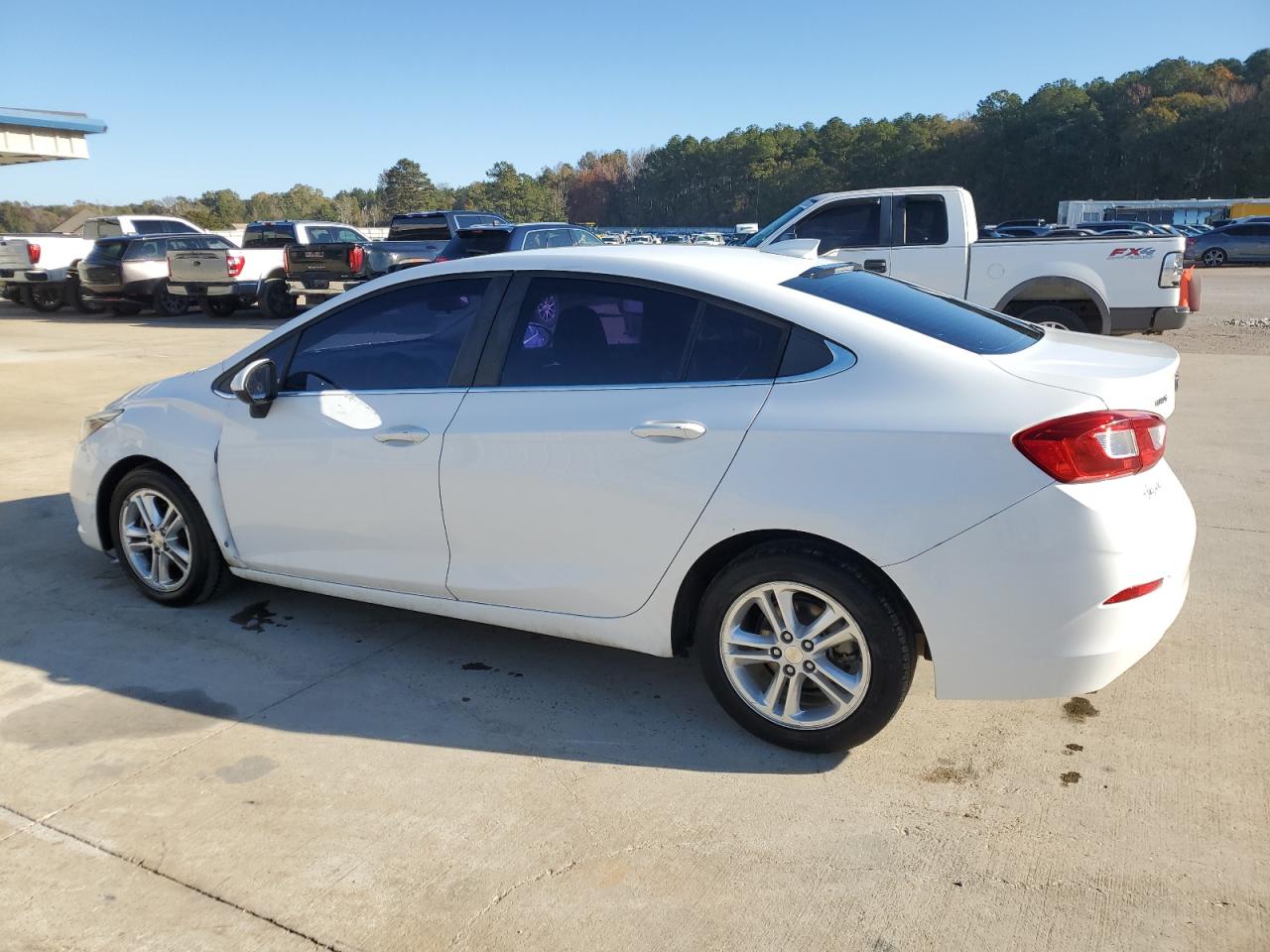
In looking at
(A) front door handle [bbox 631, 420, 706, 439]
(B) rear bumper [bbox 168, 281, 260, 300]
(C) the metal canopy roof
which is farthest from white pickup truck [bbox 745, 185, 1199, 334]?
(C) the metal canopy roof

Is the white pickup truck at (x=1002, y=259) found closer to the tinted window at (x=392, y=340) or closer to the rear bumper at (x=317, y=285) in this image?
the tinted window at (x=392, y=340)

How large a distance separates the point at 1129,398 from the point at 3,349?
17660 mm

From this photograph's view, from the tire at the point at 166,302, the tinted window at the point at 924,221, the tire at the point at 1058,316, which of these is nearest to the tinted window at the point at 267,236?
the tire at the point at 166,302

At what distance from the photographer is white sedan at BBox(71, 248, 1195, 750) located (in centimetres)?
284

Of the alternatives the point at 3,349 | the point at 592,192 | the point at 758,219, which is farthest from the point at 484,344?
the point at 592,192

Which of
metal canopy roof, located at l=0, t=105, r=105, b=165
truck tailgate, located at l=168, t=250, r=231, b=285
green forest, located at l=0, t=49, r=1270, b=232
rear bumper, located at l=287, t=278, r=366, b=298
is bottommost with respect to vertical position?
rear bumper, located at l=287, t=278, r=366, b=298

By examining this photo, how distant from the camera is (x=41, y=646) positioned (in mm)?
4230

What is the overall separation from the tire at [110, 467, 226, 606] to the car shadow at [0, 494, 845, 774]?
11cm

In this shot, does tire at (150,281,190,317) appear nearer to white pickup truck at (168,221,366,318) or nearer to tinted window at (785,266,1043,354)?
white pickup truck at (168,221,366,318)

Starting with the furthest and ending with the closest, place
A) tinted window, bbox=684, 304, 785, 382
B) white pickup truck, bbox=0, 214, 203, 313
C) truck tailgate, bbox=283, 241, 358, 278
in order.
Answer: white pickup truck, bbox=0, 214, 203, 313
truck tailgate, bbox=283, 241, 358, 278
tinted window, bbox=684, 304, 785, 382

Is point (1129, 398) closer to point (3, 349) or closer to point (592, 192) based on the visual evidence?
point (3, 349)

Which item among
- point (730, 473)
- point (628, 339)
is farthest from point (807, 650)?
point (628, 339)

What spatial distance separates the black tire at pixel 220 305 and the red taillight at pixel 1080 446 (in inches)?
812

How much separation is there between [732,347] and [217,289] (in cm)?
1953
